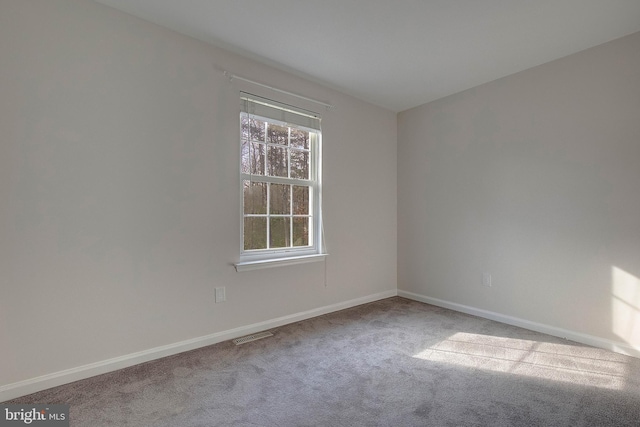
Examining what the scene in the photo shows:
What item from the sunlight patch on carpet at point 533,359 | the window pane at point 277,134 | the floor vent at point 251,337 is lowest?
the sunlight patch on carpet at point 533,359

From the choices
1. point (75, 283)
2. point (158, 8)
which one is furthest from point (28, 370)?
point (158, 8)

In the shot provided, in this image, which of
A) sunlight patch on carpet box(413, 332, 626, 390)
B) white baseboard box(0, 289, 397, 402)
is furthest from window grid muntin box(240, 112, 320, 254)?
sunlight patch on carpet box(413, 332, 626, 390)

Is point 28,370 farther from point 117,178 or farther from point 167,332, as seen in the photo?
point 117,178

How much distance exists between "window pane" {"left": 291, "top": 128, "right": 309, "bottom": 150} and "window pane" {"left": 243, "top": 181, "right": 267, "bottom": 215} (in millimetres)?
576

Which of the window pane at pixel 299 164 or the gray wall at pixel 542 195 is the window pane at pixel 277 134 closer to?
the window pane at pixel 299 164

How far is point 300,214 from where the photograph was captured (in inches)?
125

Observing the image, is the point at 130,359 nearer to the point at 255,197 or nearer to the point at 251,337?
the point at 251,337

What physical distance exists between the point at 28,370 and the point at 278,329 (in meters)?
1.70

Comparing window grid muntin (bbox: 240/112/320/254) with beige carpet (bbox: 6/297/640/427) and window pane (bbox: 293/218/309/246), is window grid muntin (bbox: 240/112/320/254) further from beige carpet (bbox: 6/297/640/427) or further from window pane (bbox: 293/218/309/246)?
beige carpet (bbox: 6/297/640/427)

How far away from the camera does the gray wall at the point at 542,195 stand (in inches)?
93.6

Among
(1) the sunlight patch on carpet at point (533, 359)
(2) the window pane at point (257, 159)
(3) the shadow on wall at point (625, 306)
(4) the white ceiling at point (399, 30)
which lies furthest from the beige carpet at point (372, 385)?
(4) the white ceiling at point (399, 30)

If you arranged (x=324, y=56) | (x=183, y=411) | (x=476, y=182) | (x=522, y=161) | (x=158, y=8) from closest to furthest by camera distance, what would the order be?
(x=183, y=411), (x=158, y=8), (x=324, y=56), (x=522, y=161), (x=476, y=182)

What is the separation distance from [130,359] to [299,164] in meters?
2.15

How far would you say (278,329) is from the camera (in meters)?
2.83
